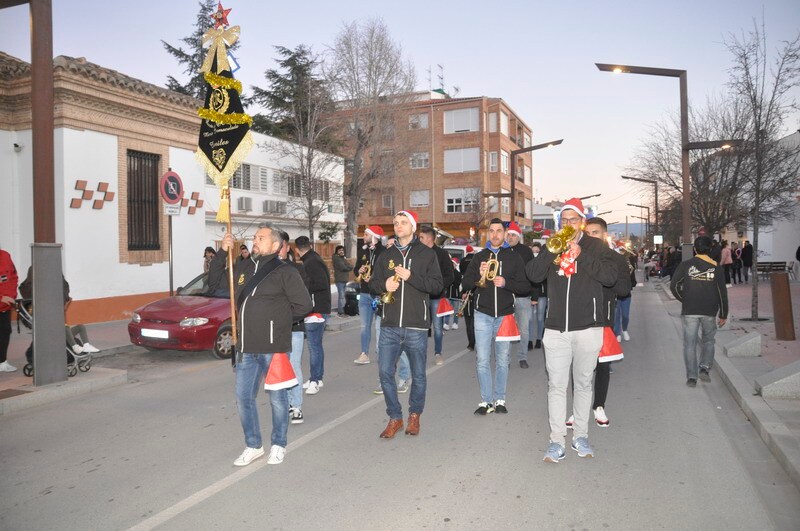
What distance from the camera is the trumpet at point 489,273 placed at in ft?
21.5

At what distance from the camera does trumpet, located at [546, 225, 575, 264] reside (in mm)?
4938

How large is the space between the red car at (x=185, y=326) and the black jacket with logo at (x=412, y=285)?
546 cm

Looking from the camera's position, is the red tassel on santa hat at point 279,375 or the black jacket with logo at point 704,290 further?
the black jacket with logo at point 704,290

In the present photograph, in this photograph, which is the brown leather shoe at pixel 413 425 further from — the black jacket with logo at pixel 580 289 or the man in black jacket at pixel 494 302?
the black jacket with logo at pixel 580 289

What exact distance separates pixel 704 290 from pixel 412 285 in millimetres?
4313

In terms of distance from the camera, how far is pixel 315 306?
7746 mm

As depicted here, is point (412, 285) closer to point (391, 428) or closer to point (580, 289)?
point (391, 428)

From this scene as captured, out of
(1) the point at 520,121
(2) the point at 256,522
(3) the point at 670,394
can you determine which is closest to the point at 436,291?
(2) the point at 256,522

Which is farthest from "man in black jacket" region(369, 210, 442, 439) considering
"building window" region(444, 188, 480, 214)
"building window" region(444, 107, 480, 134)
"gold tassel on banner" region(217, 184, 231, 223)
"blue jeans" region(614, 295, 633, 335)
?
"building window" region(444, 107, 480, 134)

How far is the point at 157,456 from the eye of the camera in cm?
554

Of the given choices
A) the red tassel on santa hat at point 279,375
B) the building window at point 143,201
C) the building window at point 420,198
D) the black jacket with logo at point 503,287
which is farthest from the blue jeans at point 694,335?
the building window at point 420,198

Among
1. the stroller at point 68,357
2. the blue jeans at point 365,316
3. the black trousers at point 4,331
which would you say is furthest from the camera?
the blue jeans at point 365,316

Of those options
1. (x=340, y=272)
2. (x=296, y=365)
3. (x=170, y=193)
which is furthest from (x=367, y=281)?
(x=340, y=272)

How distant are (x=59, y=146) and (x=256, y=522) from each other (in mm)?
13446
